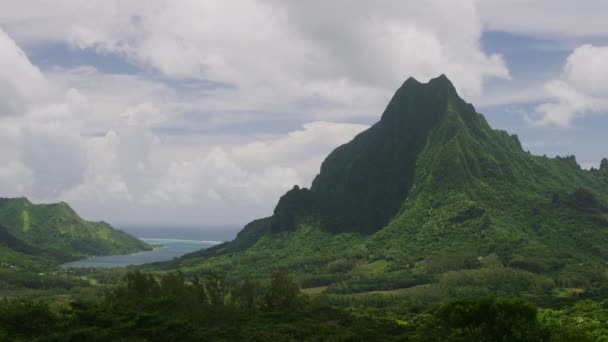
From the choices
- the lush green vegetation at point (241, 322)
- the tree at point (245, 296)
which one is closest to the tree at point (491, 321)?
the lush green vegetation at point (241, 322)

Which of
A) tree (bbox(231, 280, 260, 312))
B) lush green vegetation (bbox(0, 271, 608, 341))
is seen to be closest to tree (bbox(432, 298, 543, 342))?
lush green vegetation (bbox(0, 271, 608, 341))

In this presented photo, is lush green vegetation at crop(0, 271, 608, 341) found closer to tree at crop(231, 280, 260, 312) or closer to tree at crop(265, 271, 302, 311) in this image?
tree at crop(265, 271, 302, 311)

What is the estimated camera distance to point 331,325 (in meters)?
105

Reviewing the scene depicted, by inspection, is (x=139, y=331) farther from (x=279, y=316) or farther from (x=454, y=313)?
(x=454, y=313)

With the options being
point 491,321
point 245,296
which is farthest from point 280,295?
point 491,321

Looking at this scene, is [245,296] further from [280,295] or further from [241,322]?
[241,322]

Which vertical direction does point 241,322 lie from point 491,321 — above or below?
below

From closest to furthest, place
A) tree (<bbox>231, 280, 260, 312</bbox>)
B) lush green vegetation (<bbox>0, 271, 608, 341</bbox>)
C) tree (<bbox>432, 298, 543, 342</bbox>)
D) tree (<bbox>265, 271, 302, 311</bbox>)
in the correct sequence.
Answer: tree (<bbox>432, 298, 543, 342</bbox>) < lush green vegetation (<bbox>0, 271, 608, 341</bbox>) < tree (<bbox>265, 271, 302, 311</bbox>) < tree (<bbox>231, 280, 260, 312</bbox>)

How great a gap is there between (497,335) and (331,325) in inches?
1346

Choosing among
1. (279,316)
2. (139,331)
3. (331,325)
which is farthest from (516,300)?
(139,331)

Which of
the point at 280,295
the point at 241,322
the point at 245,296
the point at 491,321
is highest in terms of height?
the point at 491,321

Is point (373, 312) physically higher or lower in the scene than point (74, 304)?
lower

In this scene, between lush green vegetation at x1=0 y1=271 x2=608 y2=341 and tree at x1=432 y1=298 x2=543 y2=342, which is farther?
lush green vegetation at x1=0 y1=271 x2=608 y2=341

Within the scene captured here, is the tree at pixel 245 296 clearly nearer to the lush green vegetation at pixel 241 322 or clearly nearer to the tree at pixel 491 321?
the lush green vegetation at pixel 241 322
